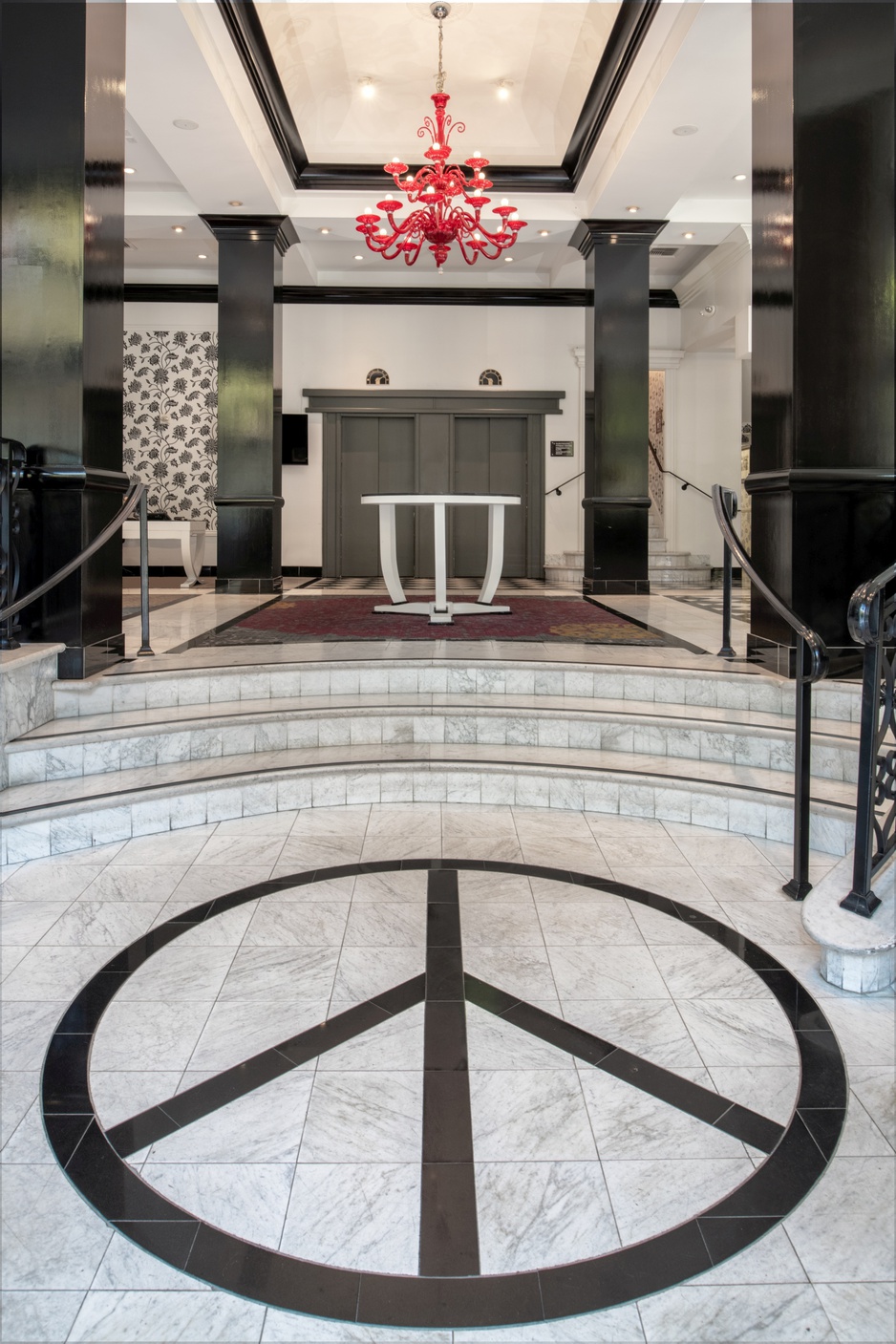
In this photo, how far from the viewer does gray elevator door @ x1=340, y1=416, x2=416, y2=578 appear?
11555mm

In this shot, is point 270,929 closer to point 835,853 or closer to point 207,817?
point 207,817

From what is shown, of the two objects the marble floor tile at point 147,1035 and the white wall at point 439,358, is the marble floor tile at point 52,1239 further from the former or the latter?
the white wall at point 439,358

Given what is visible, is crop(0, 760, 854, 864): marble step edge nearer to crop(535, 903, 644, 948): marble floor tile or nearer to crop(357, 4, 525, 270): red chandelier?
crop(535, 903, 644, 948): marble floor tile

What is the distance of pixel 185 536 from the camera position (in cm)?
986

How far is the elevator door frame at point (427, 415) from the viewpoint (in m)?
11.4

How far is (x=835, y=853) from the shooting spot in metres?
3.16

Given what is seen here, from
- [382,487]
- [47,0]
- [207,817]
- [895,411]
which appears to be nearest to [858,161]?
[895,411]

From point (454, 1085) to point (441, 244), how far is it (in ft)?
20.3

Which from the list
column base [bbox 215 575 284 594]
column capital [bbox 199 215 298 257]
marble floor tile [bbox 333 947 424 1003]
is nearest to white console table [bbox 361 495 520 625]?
column base [bbox 215 575 284 594]

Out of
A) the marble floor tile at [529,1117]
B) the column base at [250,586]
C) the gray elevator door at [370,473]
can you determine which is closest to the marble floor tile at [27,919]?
the marble floor tile at [529,1117]

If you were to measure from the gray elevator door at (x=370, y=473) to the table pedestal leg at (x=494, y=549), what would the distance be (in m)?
4.75

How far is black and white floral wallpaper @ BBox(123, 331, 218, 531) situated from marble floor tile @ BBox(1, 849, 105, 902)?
8.94 m

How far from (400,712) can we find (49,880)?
1751 mm

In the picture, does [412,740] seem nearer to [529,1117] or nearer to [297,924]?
[297,924]
